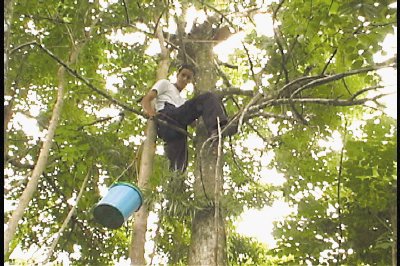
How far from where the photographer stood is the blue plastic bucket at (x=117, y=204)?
9.73ft

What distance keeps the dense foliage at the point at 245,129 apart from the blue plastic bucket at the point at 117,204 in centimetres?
28

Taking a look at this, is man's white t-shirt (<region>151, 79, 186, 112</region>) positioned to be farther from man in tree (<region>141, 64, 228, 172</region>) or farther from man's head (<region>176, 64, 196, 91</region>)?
man's head (<region>176, 64, 196, 91</region>)

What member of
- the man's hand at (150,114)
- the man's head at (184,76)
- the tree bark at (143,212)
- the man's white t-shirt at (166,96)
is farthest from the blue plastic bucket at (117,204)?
the man's head at (184,76)

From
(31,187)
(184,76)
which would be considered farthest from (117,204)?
(184,76)

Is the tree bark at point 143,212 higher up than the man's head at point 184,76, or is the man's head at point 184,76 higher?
the man's head at point 184,76

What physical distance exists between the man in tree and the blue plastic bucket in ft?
3.37

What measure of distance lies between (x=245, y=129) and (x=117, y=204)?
142 inches

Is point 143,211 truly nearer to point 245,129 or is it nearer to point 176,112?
point 176,112

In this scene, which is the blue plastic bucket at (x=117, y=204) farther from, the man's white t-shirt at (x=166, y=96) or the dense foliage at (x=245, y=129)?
the man's white t-shirt at (x=166, y=96)

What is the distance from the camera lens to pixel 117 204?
2955mm

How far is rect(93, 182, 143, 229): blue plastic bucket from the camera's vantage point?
2967mm

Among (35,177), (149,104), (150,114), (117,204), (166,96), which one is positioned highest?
(166,96)

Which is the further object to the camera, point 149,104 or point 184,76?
point 184,76

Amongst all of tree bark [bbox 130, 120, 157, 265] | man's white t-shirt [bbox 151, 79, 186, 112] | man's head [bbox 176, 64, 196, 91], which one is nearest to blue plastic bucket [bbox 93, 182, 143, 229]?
tree bark [bbox 130, 120, 157, 265]
